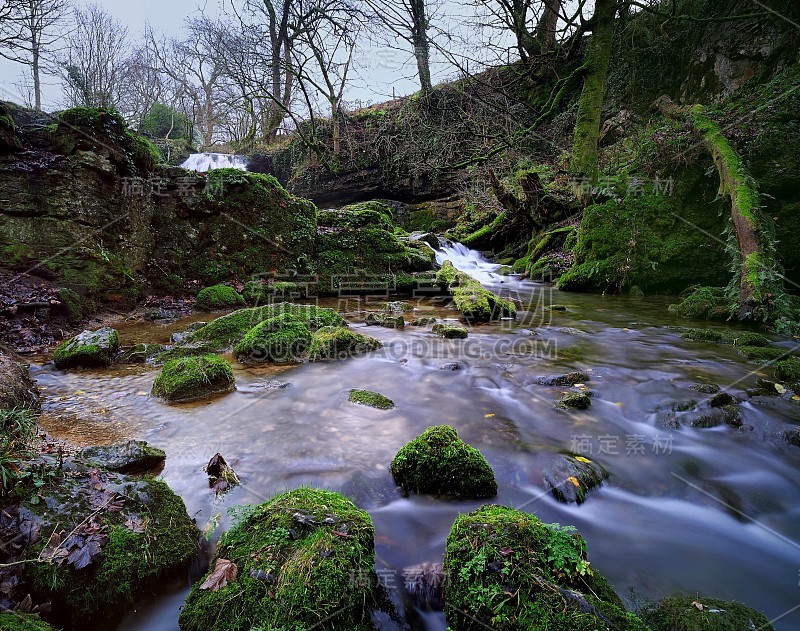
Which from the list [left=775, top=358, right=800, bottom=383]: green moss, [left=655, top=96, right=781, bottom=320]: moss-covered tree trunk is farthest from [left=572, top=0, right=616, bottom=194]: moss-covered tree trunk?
[left=775, top=358, right=800, bottom=383]: green moss

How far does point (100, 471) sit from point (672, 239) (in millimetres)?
10673

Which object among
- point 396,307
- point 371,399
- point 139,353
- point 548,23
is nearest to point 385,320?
point 396,307

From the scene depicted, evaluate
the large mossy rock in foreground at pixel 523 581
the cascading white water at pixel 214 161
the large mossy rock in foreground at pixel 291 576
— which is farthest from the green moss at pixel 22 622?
the cascading white water at pixel 214 161

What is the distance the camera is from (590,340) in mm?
6328

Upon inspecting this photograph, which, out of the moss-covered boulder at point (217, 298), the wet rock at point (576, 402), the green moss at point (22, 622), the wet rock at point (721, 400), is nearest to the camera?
the green moss at point (22, 622)

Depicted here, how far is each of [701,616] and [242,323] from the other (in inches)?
234

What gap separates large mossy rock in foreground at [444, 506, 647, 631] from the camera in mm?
1508

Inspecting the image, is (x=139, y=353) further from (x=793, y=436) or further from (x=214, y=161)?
(x=214, y=161)

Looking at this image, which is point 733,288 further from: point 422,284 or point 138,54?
point 138,54

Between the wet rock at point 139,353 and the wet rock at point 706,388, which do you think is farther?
the wet rock at point 139,353

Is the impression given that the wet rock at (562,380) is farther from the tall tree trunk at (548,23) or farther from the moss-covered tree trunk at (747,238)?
the tall tree trunk at (548,23)

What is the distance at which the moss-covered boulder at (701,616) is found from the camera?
1.66 metres

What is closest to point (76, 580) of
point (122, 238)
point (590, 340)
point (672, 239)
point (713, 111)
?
point (590, 340)

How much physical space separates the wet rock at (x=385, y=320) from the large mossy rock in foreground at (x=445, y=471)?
4.70 m
